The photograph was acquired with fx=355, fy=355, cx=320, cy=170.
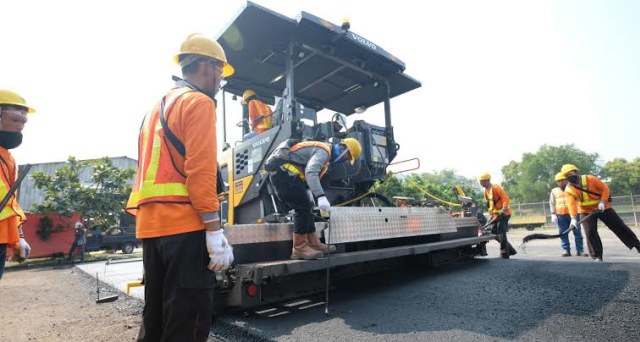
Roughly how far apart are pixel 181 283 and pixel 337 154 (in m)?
2.67

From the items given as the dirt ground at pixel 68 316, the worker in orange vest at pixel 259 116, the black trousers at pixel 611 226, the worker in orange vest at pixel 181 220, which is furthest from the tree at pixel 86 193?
the black trousers at pixel 611 226

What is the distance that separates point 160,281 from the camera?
170cm

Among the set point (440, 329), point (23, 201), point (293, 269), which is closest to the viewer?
point (440, 329)

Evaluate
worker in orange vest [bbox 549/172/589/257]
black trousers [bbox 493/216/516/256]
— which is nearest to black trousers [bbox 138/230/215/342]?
black trousers [bbox 493/216/516/256]

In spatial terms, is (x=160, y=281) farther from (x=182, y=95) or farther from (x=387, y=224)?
(x=387, y=224)

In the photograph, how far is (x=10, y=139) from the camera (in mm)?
2521

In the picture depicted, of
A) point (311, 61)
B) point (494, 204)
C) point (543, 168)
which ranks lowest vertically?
point (494, 204)

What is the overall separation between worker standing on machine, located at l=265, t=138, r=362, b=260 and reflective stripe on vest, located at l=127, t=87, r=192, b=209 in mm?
1748

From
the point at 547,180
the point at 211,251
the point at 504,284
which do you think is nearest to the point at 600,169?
the point at 547,180

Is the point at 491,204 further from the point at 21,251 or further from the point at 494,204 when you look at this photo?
the point at 21,251

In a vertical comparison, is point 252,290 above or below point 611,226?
below

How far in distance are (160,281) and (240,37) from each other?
11.4 feet

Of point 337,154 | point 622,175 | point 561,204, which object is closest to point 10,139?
point 337,154

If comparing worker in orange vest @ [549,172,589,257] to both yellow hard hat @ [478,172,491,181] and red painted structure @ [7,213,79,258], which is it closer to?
yellow hard hat @ [478,172,491,181]
